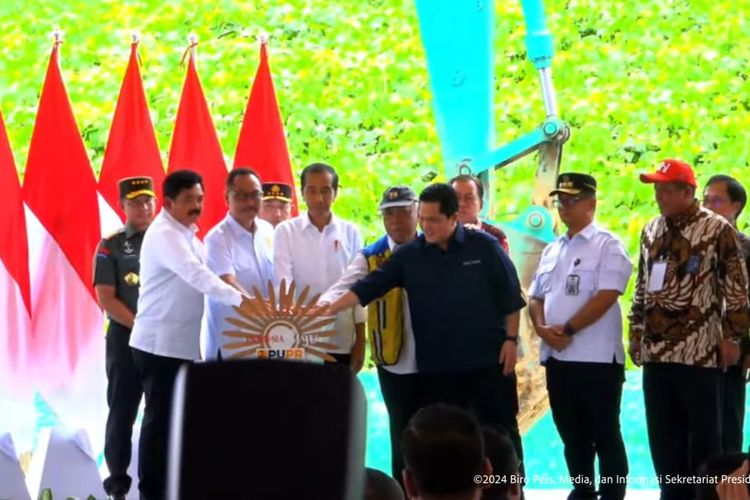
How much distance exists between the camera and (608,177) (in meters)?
5.27

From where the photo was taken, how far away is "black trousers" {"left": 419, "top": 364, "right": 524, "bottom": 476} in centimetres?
425

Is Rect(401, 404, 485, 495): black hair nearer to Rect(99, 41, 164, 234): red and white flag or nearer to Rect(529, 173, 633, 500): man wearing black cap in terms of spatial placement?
Rect(529, 173, 633, 500): man wearing black cap

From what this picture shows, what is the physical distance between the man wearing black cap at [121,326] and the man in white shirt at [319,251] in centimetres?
57

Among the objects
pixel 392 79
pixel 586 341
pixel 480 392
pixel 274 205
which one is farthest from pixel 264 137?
pixel 586 341

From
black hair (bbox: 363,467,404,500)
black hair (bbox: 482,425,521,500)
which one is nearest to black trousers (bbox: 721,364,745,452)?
black hair (bbox: 482,425,521,500)

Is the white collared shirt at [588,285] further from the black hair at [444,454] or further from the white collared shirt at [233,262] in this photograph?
the black hair at [444,454]

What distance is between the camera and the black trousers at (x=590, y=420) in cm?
423

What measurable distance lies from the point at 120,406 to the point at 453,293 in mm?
1335

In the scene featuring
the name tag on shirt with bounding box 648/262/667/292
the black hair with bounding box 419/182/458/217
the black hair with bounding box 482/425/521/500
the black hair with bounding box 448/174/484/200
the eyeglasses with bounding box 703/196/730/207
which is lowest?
the black hair with bounding box 482/425/521/500

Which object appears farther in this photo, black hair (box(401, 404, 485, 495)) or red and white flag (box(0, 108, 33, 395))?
red and white flag (box(0, 108, 33, 395))

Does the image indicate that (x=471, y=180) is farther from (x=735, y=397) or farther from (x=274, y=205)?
(x=735, y=397)

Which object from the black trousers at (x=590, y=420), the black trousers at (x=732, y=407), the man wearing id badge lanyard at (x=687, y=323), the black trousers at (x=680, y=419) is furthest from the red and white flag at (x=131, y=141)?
the black trousers at (x=732, y=407)

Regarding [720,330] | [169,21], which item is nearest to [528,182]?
[720,330]

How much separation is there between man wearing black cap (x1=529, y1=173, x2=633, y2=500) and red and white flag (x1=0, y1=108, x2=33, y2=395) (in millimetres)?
1999
